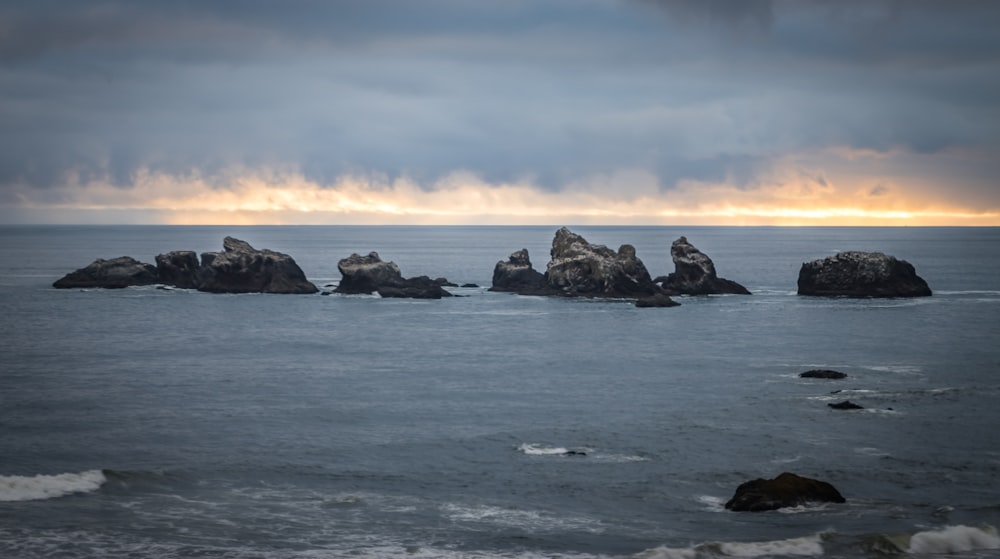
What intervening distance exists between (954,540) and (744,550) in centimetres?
808

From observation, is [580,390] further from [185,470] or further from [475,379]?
[185,470]

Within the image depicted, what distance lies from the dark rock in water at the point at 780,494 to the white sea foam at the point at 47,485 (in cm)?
2782

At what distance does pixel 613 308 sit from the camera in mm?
130500

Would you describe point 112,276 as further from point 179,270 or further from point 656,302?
point 656,302

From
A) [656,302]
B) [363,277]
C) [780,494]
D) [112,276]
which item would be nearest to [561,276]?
[656,302]

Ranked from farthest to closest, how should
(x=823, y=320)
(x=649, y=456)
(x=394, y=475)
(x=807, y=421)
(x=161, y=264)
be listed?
(x=161, y=264)
(x=823, y=320)
(x=807, y=421)
(x=649, y=456)
(x=394, y=475)

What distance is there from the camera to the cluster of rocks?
465 ft

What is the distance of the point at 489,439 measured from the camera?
5644cm

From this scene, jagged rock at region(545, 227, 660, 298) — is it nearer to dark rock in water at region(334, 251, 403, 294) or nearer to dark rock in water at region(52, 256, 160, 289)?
dark rock in water at region(334, 251, 403, 294)

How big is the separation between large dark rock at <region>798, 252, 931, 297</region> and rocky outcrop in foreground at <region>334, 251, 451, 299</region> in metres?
51.7

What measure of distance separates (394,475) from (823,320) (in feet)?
257

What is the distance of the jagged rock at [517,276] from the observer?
504ft

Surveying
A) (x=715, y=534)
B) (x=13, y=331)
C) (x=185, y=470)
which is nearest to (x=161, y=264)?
(x=13, y=331)

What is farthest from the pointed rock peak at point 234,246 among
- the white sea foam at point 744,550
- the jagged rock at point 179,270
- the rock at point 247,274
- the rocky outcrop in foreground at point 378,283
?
the white sea foam at point 744,550
